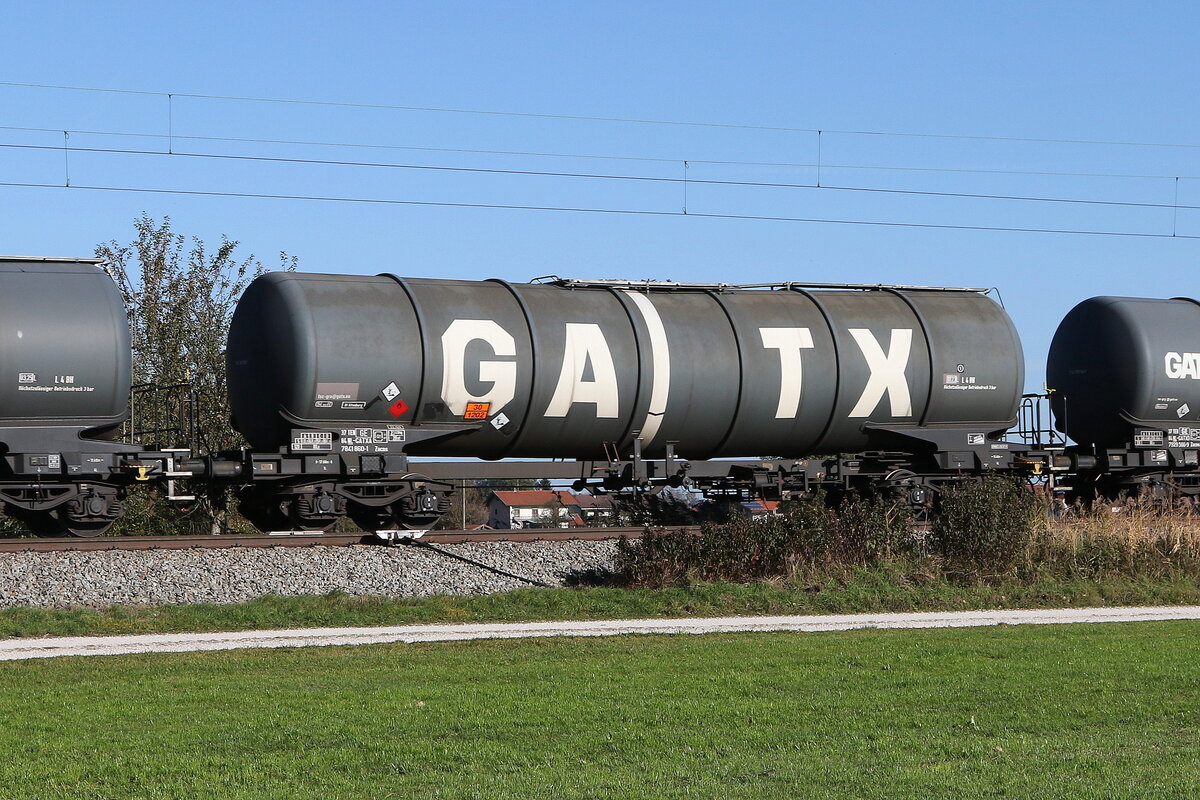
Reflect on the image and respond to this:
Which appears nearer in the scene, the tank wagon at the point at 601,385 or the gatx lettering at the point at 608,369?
the tank wagon at the point at 601,385

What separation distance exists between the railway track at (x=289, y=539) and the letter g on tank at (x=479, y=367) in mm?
1881

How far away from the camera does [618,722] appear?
8.45 m

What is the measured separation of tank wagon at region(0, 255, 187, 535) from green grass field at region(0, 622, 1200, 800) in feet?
22.1

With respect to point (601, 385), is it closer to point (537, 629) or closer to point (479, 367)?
point (479, 367)

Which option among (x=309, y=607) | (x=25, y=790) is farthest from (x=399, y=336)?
(x=25, y=790)

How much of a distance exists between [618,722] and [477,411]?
11.0 m

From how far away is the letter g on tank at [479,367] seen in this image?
18.8 m

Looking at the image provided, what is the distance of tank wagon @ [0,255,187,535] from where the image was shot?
17.5m

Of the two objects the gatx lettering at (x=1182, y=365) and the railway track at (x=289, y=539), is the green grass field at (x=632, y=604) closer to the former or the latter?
the railway track at (x=289, y=539)

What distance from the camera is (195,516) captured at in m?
26.5

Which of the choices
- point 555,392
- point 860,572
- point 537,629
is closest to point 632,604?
point 537,629

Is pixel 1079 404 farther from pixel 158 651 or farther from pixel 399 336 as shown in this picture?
pixel 158 651

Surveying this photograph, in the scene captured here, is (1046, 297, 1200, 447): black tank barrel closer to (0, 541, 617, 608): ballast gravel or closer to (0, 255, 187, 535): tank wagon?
(0, 541, 617, 608): ballast gravel

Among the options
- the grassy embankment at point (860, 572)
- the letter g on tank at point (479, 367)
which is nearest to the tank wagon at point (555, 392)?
the letter g on tank at point (479, 367)
